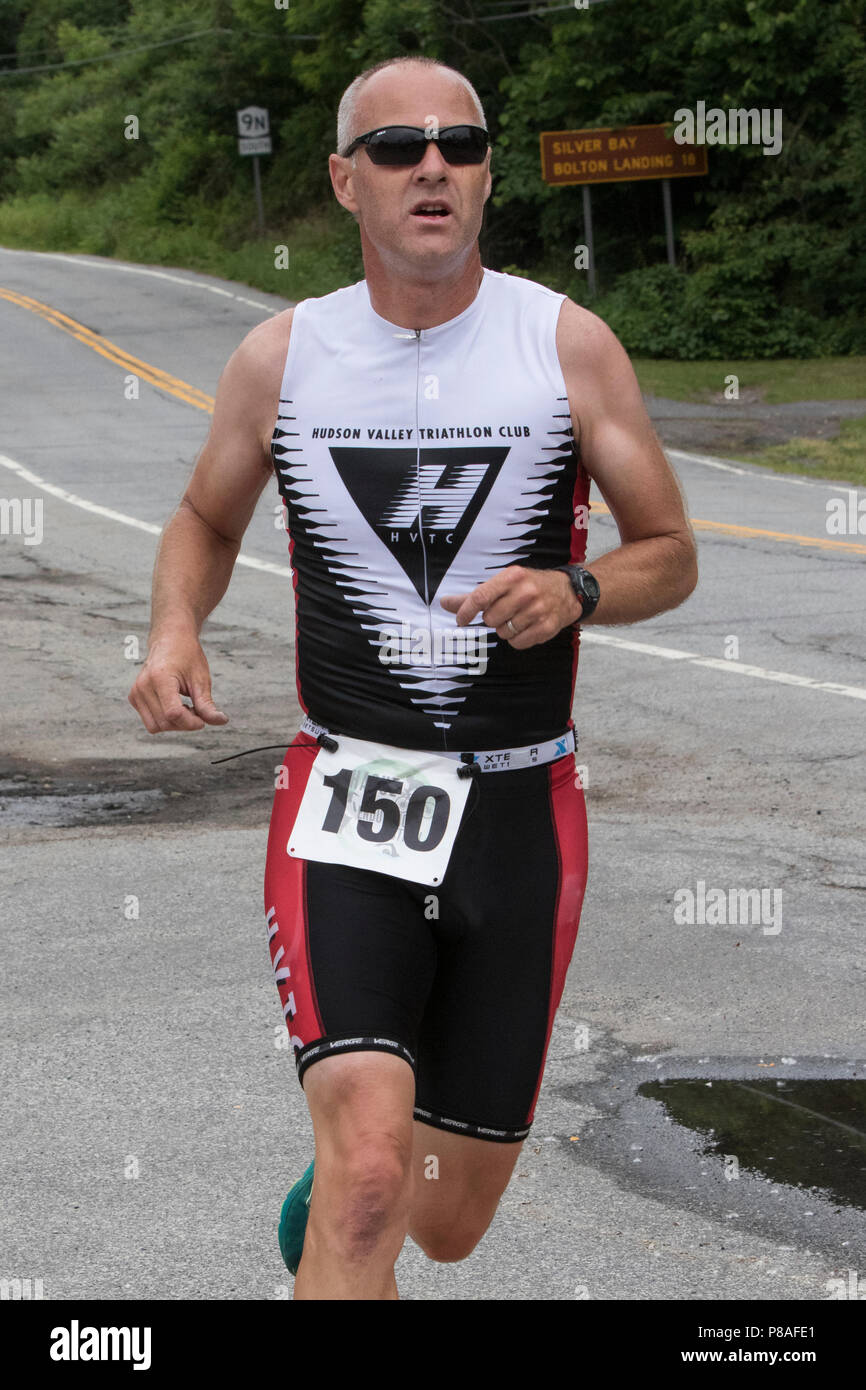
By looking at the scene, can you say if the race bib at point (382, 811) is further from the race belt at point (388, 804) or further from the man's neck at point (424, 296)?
the man's neck at point (424, 296)

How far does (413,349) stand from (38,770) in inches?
238

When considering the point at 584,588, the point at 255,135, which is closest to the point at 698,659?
the point at 584,588

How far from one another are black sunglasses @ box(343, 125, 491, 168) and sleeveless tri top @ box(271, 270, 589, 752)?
276 mm

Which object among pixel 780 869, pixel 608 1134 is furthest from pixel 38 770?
pixel 608 1134

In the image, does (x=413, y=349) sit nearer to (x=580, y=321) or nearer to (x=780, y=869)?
(x=580, y=321)

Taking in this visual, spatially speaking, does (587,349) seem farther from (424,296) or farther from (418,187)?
Result: (418,187)

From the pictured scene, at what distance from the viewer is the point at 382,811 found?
3.26 metres

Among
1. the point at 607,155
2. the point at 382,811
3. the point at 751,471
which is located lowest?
the point at 751,471

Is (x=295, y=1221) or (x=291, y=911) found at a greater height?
(x=291, y=911)

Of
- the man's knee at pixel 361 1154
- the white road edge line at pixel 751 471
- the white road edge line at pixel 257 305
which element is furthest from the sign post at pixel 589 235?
the man's knee at pixel 361 1154

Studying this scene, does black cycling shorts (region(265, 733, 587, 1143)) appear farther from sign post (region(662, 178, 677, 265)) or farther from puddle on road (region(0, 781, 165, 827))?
sign post (region(662, 178, 677, 265))

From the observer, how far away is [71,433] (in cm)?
2392

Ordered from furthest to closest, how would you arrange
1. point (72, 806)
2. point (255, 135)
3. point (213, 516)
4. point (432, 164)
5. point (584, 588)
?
point (255, 135) → point (72, 806) → point (213, 516) → point (432, 164) → point (584, 588)

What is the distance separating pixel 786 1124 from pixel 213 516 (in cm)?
234
